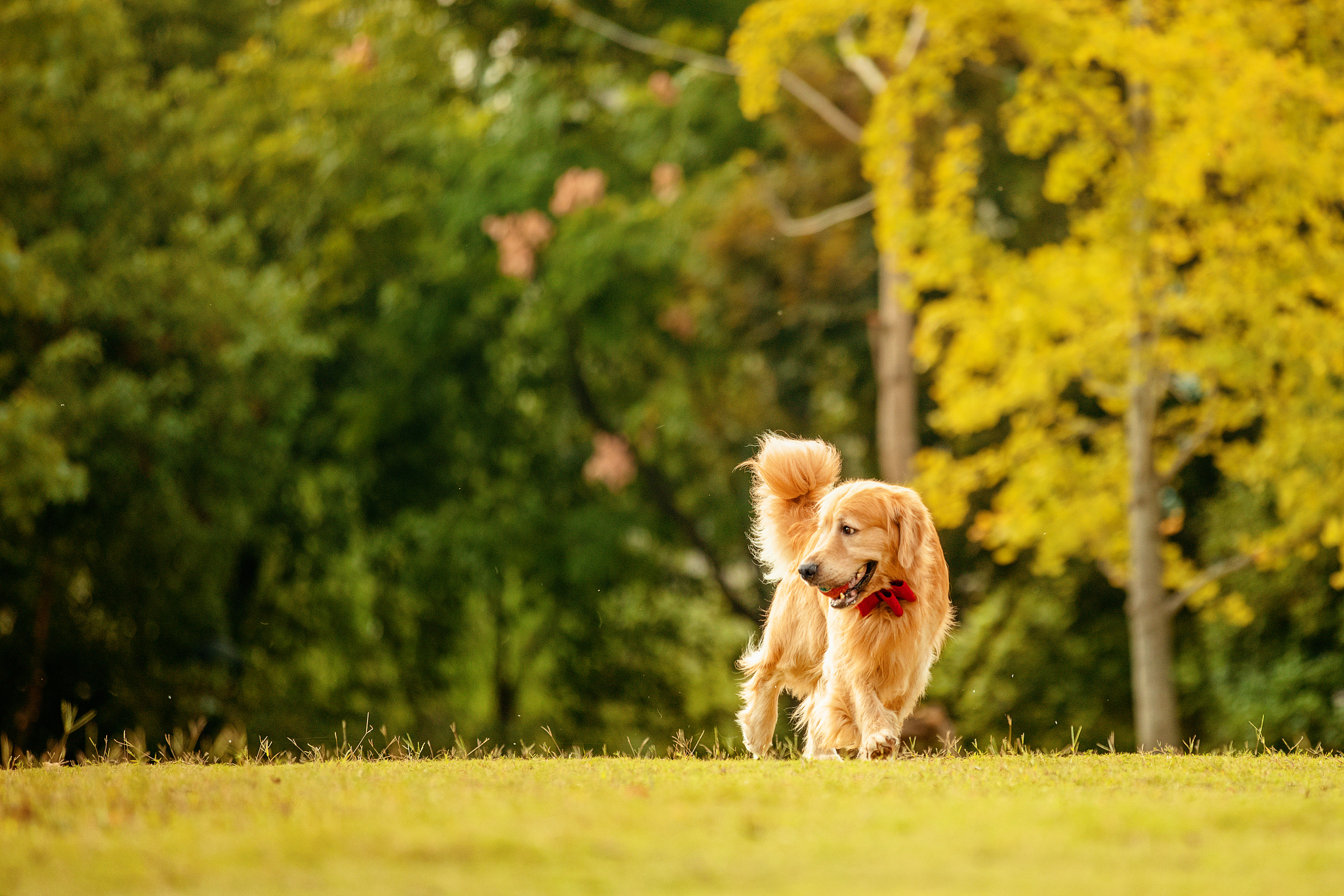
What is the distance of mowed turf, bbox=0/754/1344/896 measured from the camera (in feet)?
11.8

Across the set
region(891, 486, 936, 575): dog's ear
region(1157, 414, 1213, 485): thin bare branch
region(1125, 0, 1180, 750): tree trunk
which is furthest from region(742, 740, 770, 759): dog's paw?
region(1157, 414, 1213, 485): thin bare branch

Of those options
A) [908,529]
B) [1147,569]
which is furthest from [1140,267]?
[908,529]

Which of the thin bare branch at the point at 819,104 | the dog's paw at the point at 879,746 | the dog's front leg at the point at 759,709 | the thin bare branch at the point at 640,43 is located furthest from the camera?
the thin bare branch at the point at 640,43

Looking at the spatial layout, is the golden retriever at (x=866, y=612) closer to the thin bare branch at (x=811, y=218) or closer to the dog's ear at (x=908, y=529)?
the dog's ear at (x=908, y=529)

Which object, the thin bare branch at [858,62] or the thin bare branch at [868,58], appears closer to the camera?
the thin bare branch at [868,58]

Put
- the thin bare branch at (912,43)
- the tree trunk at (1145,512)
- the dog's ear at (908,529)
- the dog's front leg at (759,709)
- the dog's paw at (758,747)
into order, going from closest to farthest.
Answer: the dog's ear at (908,529), the dog's paw at (758,747), the dog's front leg at (759,709), the tree trunk at (1145,512), the thin bare branch at (912,43)

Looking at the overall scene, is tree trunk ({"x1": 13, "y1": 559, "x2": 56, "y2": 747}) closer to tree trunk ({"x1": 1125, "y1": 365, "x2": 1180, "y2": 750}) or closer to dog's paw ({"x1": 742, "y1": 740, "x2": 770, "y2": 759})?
dog's paw ({"x1": 742, "y1": 740, "x2": 770, "y2": 759})

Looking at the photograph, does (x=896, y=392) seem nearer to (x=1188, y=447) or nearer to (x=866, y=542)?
(x=1188, y=447)

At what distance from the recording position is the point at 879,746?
263 inches

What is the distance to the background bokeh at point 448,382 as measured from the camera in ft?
51.1

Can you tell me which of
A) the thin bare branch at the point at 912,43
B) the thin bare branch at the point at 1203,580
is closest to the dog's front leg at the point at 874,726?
the thin bare branch at the point at 1203,580

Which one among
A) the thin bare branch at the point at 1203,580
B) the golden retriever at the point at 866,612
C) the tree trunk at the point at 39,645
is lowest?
the tree trunk at the point at 39,645

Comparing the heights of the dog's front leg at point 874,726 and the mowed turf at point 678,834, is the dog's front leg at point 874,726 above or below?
below

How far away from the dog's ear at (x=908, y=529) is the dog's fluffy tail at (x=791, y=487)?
31.6 inches
